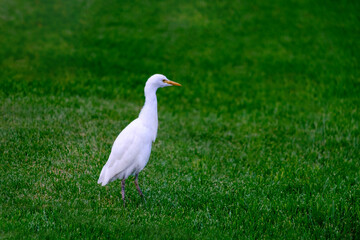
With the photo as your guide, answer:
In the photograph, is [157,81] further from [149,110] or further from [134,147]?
[134,147]

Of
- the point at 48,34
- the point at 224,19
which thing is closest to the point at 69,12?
the point at 48,34

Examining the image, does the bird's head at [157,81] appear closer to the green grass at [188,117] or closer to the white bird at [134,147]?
the white bird at [134,147]

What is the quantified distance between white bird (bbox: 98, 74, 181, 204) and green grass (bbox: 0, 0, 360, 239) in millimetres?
480

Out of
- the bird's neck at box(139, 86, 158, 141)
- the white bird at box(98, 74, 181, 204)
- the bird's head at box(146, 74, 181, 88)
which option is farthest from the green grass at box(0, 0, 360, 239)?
the bird's head at box(146, 74, 181, 88)

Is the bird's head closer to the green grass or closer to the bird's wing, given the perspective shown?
the bird's wing

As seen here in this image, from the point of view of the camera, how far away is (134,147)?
6.00m

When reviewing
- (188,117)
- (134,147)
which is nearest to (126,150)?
(134,147)

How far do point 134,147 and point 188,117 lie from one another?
5.19 meters

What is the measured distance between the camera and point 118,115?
10.2m

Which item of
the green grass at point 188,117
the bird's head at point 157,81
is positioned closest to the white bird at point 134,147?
the bird's head at point 157,81

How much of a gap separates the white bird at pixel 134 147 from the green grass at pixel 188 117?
480 millimetres

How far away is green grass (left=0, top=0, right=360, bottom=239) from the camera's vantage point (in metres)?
5.75

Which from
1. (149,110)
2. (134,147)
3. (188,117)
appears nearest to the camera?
(134,147)

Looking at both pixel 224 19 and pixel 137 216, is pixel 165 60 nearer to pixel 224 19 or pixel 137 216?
pixel 224 19
